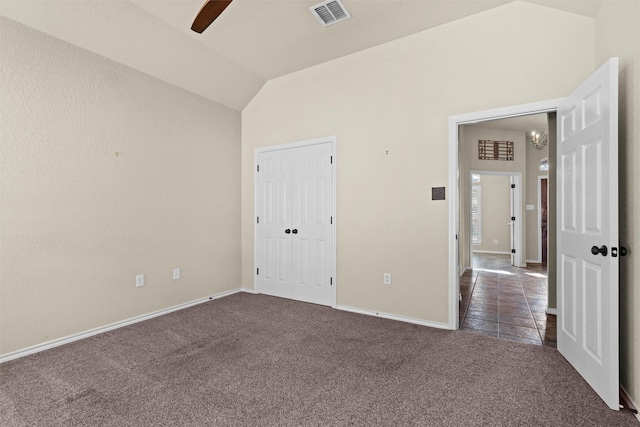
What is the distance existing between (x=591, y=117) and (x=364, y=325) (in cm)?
250

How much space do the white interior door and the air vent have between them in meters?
1.30

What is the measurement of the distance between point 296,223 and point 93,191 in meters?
2.22

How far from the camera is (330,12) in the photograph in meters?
2.90

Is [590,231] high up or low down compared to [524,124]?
down

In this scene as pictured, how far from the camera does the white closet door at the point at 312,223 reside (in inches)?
154

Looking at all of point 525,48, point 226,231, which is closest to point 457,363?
point 525,48

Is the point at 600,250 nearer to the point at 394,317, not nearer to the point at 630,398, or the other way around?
the point at 630,398

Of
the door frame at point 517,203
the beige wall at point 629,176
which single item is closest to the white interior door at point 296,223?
the beige wall at point 629,176

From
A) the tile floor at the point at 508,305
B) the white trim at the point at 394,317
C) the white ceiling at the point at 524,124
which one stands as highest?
the white ceiling at the point at 524,124

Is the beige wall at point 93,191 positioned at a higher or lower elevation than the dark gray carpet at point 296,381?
higher

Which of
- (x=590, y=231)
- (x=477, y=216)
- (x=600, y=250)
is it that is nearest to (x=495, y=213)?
(x=477, y=216)

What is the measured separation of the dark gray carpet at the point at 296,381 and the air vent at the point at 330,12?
300cm

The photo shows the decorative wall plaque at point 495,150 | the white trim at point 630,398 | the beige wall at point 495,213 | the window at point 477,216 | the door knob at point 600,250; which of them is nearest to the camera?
the white trim at point 630,398

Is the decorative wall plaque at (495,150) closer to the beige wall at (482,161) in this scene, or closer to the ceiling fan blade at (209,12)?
the beige wall at (482,161)
